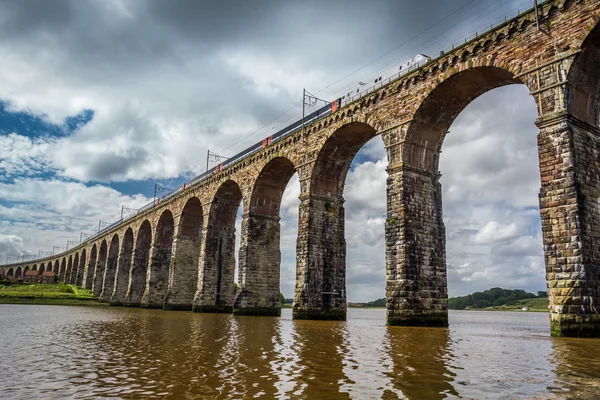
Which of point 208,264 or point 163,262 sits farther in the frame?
point 163,262

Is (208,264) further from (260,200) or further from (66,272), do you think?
(66,272)

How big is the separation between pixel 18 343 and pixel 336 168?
63.9ft

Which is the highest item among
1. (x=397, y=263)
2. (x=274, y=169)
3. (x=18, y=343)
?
(x=274, y=169)

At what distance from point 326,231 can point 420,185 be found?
728 cm

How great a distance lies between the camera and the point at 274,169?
31.7m

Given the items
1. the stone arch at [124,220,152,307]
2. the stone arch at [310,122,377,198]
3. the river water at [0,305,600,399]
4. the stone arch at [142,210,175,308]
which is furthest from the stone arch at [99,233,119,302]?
the river water at [0,305,600,399]

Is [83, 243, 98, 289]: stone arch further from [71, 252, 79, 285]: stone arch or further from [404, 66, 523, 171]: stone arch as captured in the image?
[404, 66, 523, 171]: stone arch

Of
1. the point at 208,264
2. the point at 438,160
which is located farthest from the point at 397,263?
the point at 208,264

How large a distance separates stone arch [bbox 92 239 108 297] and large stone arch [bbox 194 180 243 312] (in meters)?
35.6

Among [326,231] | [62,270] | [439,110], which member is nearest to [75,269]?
[62,270]

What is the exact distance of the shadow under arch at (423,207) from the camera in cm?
1930

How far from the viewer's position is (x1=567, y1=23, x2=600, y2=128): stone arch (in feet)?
49.4

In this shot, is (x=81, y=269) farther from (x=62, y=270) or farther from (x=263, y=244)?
(x=263, y=244)

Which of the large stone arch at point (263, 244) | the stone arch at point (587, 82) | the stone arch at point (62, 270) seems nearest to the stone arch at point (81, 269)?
the stone arch at point (62, 270)
